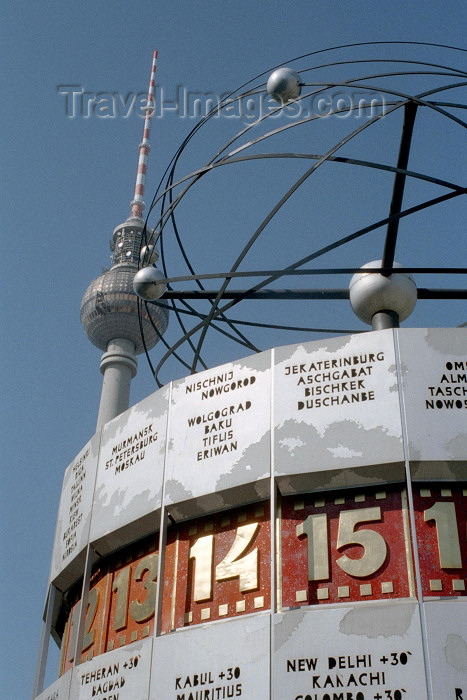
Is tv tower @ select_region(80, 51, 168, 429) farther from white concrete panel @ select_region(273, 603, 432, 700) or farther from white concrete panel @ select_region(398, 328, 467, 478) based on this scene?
white concrete panel @ select_region(273, 603, 432, 700)

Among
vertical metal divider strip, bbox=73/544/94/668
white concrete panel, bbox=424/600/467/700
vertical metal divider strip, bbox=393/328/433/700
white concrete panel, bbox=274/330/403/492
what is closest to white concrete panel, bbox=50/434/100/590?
vertical metal divider strip, bbox=73/544/94/668

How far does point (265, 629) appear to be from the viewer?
36.6 feet

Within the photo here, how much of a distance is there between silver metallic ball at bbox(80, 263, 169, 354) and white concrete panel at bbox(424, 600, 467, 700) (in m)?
69.8

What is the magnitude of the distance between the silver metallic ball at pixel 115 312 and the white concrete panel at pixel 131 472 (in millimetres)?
64826

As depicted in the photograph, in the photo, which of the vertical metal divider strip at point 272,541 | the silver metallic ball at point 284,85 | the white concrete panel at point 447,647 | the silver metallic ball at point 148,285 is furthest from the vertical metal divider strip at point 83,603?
the silver metallic ball at point 284,85

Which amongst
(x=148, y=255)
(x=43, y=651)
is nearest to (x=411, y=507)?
(x=43, y=651)

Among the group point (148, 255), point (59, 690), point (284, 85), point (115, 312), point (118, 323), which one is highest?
point (115, 312)

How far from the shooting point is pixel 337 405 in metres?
12.8

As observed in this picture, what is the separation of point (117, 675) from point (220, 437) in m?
3.72

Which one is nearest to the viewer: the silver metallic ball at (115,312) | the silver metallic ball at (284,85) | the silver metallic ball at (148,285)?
the silver metallic ball at (284,85)

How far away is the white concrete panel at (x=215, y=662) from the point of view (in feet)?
35.9

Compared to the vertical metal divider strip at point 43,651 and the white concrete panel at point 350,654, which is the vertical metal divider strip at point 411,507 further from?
the vertical metal divider strip at point 43,651

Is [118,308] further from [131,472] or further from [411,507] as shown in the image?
[411,507]

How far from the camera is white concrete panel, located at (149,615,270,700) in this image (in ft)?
35.9
